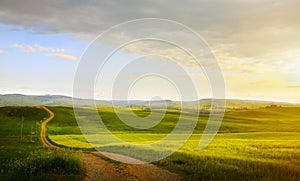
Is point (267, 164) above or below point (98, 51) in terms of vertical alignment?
below

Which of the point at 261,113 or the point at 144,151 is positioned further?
the point at 261,113

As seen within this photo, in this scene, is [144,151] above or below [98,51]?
→ below

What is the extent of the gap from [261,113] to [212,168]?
385ft

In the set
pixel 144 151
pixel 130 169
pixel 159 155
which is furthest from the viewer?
pixel 144 151

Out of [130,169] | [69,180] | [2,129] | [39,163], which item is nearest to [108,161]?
[130,169]

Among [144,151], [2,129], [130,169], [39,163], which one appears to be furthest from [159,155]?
[2,129]

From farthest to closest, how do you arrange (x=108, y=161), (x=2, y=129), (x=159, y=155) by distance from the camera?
(x=2, y=129)
(x=159, y=155)
(x=108, y=161)

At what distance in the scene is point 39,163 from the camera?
21531mm

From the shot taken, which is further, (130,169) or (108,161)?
(108,161)

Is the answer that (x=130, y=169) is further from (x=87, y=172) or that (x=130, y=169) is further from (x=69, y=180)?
(x=69, y=180)

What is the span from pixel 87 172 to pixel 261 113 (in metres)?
120

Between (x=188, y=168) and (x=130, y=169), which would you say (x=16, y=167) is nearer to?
(x=130, y=169)

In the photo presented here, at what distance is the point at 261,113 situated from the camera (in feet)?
429

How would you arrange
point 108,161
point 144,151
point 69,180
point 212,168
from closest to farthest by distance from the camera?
point 69,180 → point 212,168 → point 108,161 → point 144,151
